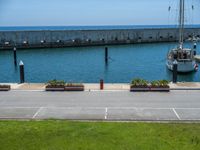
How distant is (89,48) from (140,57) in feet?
75.8

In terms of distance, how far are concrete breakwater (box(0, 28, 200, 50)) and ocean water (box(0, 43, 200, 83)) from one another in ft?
29.1

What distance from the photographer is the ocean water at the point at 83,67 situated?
54969 millimetres

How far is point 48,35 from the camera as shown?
107625 mm

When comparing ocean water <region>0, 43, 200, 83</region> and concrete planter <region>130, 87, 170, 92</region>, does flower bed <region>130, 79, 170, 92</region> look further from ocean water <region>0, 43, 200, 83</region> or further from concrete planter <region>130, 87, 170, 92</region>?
ocean water <region>0, 43, 200, 83</region>

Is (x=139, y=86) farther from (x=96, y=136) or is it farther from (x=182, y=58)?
(x=182, y=58)

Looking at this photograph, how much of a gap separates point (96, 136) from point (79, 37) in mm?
97612

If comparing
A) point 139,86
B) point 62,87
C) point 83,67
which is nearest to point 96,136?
point 139,86

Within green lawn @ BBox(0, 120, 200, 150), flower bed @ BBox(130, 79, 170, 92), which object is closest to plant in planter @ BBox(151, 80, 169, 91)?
flower bed @ BBox(130, 79, 170, 92)

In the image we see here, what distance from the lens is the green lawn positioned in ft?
50.6

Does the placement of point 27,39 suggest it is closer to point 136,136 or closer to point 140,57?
point 140,57

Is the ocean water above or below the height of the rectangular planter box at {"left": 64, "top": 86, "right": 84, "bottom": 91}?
below

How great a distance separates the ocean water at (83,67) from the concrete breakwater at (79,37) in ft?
29.1

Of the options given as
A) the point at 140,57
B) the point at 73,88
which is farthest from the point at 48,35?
the point at 73,88

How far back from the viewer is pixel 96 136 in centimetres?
1703
